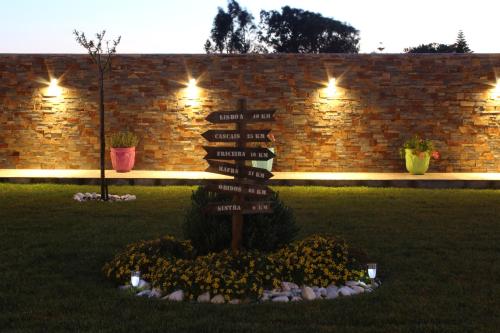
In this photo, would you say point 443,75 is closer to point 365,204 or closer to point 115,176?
point 365,204

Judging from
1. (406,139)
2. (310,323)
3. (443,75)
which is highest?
(443,75)

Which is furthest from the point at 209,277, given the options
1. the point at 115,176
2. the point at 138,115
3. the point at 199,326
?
the point at 138,115

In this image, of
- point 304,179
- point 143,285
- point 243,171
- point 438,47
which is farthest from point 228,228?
point 438,47

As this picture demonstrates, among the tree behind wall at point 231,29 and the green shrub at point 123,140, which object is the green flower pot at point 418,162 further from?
the tree behind wall at point 231,29

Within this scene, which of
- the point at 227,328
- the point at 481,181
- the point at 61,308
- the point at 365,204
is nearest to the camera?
the point at 227,328

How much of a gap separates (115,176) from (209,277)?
35.7ft

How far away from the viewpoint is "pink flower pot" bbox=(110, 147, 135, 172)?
17766mm

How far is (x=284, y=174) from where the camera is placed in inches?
696

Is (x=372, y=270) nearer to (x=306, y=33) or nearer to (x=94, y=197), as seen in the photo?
(x=94, y=197)

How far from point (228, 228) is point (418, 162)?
11.1 metres

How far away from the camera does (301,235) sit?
970cm

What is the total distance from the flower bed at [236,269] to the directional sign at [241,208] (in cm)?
39

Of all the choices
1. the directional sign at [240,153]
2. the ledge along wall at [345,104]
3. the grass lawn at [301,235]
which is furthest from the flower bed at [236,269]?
the ledge along wall at [345,104]

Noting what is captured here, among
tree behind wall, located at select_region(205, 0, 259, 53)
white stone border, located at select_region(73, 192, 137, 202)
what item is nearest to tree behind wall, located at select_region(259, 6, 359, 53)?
tree behind wall, located at select_region(205, 0, 259, 53)
